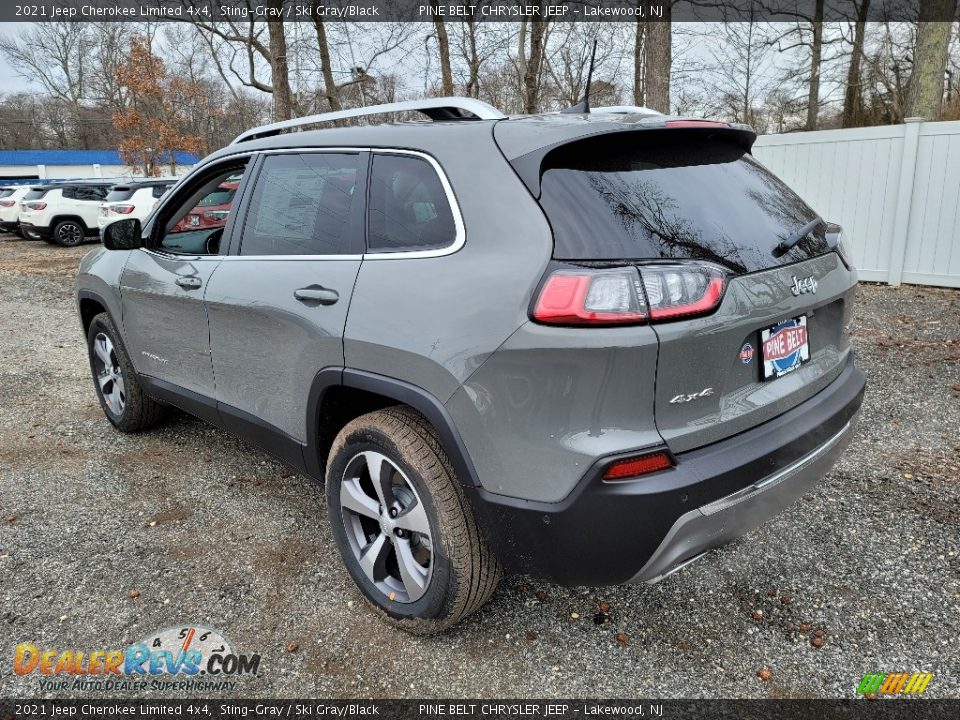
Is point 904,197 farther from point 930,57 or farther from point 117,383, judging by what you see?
point 117,383

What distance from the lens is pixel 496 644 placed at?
2.54 meters

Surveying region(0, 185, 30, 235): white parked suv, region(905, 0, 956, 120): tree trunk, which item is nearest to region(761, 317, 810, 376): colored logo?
region(905, 0, 956, 120): tree trunk

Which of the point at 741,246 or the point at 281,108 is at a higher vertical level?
the point at 281,108

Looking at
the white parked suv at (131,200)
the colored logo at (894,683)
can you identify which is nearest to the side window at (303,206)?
the colored logo at (894,683)

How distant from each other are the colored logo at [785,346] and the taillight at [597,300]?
1.77 feet

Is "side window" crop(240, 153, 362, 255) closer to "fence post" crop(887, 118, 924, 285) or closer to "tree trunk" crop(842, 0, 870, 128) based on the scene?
"fence post" crop(887, 118, 924, 285)

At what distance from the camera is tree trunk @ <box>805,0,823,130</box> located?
23.3 m

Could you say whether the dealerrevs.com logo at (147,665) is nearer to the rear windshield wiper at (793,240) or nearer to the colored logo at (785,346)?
the colored logo at (785,346)

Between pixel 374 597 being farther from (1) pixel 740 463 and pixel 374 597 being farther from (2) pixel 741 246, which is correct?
(2) pixel 741 246

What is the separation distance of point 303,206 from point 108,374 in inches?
99.0

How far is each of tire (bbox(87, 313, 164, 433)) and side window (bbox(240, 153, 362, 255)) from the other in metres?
1.67

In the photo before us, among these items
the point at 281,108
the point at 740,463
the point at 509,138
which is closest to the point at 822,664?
the point at 740,463

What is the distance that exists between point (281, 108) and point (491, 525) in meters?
13.6

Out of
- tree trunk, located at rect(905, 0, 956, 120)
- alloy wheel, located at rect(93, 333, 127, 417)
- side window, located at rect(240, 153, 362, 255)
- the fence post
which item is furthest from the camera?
tree trunk, located at rect(905, 0, 956, 120)
